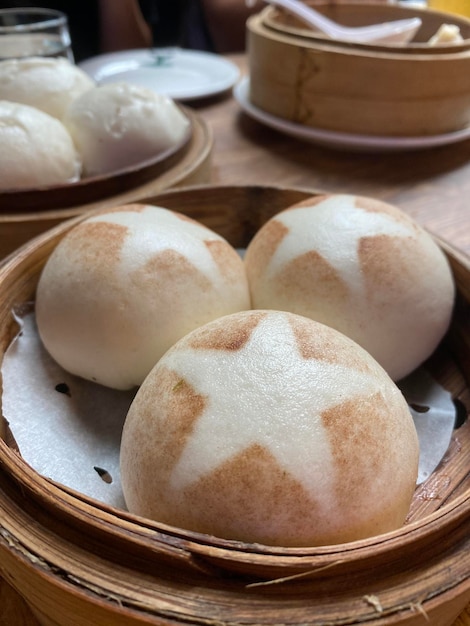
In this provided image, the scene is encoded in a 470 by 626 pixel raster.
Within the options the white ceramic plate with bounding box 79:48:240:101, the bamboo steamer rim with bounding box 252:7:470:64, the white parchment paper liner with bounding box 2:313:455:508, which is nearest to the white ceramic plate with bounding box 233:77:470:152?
the bamboo steamer rim with bounding box 252:7:470:64

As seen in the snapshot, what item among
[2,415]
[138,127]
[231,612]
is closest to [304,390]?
[231,612]

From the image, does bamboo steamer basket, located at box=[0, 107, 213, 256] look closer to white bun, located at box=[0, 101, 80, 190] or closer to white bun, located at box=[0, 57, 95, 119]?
white bun, located at box=[0, 101, 80, 190]

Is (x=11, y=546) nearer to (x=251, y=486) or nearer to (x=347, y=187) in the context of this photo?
(x=251, y=486)

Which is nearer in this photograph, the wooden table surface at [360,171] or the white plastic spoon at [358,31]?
the wooden table surface at [360,171]

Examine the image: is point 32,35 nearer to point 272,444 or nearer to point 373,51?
point 373,51

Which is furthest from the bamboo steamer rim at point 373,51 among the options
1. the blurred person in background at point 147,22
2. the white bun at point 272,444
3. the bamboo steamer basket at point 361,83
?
the blurred person in background at point 147,22

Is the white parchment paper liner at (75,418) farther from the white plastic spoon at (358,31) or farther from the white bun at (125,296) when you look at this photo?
the white plastic spoon at (358,31)

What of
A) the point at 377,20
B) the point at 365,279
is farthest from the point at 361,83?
the point at 365,279
